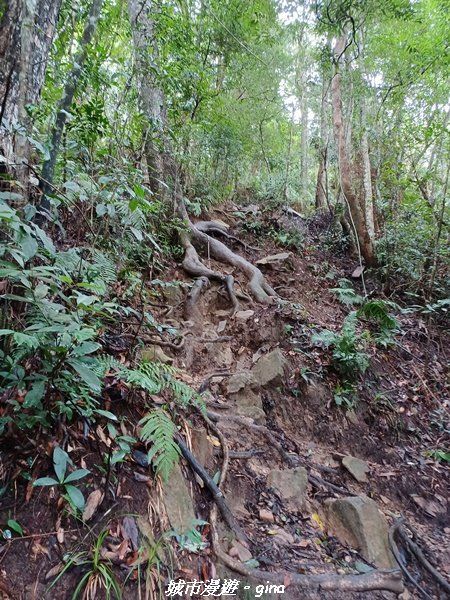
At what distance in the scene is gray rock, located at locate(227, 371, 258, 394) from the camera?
174 inches

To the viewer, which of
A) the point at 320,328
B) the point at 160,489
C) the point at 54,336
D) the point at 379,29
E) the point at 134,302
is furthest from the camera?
the point at 379,29

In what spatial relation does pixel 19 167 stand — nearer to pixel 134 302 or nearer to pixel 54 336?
pixel 54 336

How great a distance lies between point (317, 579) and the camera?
2.59m

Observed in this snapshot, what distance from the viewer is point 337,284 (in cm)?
803

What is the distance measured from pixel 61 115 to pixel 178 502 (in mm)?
3092

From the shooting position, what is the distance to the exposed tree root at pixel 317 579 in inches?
95.2

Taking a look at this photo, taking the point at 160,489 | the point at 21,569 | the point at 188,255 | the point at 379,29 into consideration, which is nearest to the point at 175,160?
the point at 188,255

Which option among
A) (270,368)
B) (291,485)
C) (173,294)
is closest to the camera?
(291,485)

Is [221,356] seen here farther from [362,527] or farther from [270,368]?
[362,527]

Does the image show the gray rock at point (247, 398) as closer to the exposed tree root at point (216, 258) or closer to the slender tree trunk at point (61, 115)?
the exposed tree root at point (216, 258)

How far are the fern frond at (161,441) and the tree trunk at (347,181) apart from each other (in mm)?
7464

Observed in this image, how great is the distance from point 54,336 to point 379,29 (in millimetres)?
11503

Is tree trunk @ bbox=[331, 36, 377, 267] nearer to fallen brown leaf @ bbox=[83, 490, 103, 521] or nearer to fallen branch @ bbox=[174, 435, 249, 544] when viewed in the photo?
fallen branch @ bbox=[174, 435, 249, 544]

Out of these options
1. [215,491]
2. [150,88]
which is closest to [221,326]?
A: [215,491]
